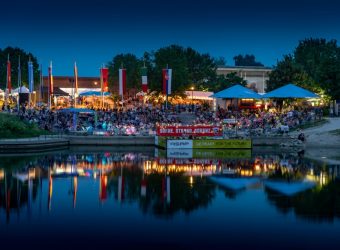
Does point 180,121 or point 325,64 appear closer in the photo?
point 180,121

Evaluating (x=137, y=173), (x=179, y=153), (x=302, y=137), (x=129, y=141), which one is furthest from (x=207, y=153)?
(x=137, y=173)

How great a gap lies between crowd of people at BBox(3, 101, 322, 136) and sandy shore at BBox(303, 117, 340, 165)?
2368 millimetres

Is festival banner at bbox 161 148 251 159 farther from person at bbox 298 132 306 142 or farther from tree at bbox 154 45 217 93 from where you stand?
tree at bbox 154 45 217 93

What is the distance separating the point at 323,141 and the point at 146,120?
18.4 meters

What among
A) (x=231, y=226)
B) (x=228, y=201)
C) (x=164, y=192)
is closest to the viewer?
(x=231, y=226)

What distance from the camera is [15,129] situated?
52.0 metres

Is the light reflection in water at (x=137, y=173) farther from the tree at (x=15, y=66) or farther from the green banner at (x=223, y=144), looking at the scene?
the tree at (x=15, y=66)

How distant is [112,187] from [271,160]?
1579cm

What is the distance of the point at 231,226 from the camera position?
19062 mm

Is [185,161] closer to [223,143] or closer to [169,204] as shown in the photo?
[223,143]

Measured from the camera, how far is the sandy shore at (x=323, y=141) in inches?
1727

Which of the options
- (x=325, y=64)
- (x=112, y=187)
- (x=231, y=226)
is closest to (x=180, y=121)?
(x=325, y=64)

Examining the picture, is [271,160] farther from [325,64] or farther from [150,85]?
[150,85]

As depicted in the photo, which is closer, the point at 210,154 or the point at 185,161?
the point at 185,161
